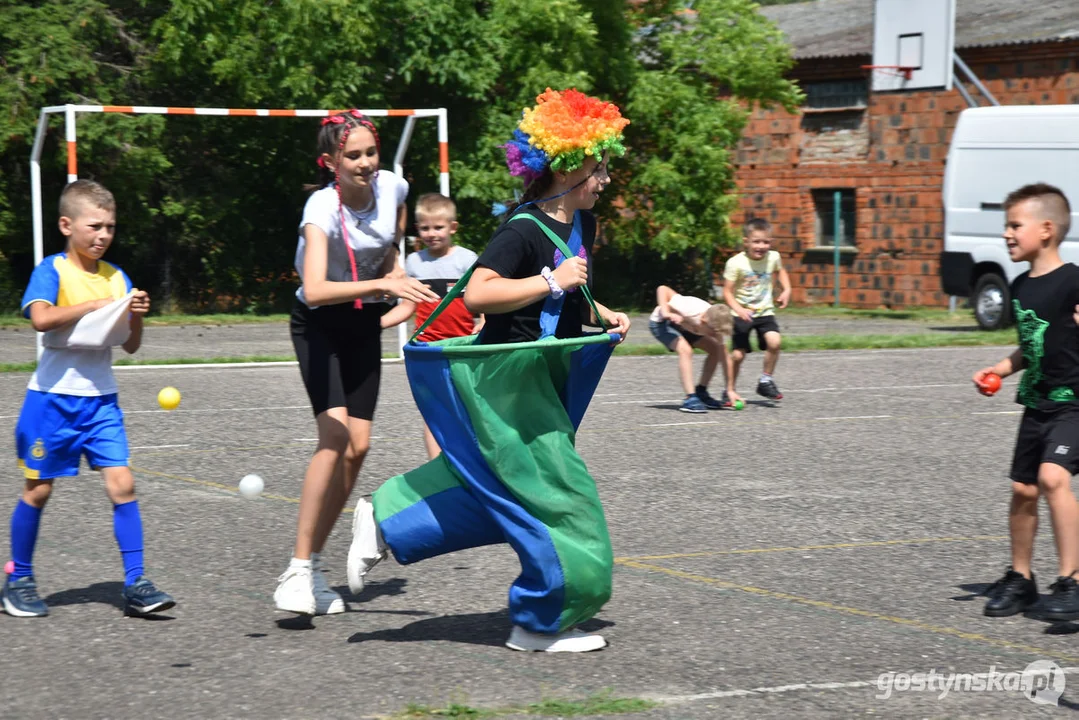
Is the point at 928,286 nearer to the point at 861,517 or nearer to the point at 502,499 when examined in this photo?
the point at 861,517

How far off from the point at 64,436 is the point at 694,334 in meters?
7.44

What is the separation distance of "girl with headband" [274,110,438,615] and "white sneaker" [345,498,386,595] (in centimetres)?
24

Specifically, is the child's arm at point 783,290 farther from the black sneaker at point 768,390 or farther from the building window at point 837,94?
the building window at point 837,94

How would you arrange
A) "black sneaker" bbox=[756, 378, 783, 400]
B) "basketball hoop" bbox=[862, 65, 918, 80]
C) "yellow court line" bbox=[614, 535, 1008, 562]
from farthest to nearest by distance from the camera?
"basketball hoop" bbox=[862, 65, 918, 80], "black sneaker" bbox=[756, 378, 783, 400], "yellow court line" bbox=[614, 535, 1008, 562]

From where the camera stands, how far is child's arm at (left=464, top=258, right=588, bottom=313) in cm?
493

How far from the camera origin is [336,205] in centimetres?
557

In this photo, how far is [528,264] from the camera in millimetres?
5102

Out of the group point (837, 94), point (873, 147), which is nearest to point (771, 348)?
point (873, 147)

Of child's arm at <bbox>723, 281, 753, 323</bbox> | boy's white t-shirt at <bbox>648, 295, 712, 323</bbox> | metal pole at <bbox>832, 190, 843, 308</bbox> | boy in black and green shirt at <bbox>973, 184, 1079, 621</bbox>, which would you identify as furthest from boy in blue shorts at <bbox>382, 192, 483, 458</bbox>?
metal pole at <bbox>832, 190, 843, 308</bbox>

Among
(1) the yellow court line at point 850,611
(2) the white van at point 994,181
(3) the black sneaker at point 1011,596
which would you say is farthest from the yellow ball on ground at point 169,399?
(2) the white van at point 994,181

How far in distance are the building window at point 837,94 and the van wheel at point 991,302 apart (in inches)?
407

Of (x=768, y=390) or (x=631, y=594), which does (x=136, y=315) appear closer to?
(x=631, y=594)

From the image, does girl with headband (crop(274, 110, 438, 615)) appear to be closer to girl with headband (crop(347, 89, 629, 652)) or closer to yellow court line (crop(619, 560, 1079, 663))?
girl with headband (crop(347, 89, 629, 652))

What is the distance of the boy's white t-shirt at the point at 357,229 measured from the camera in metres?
5.54
